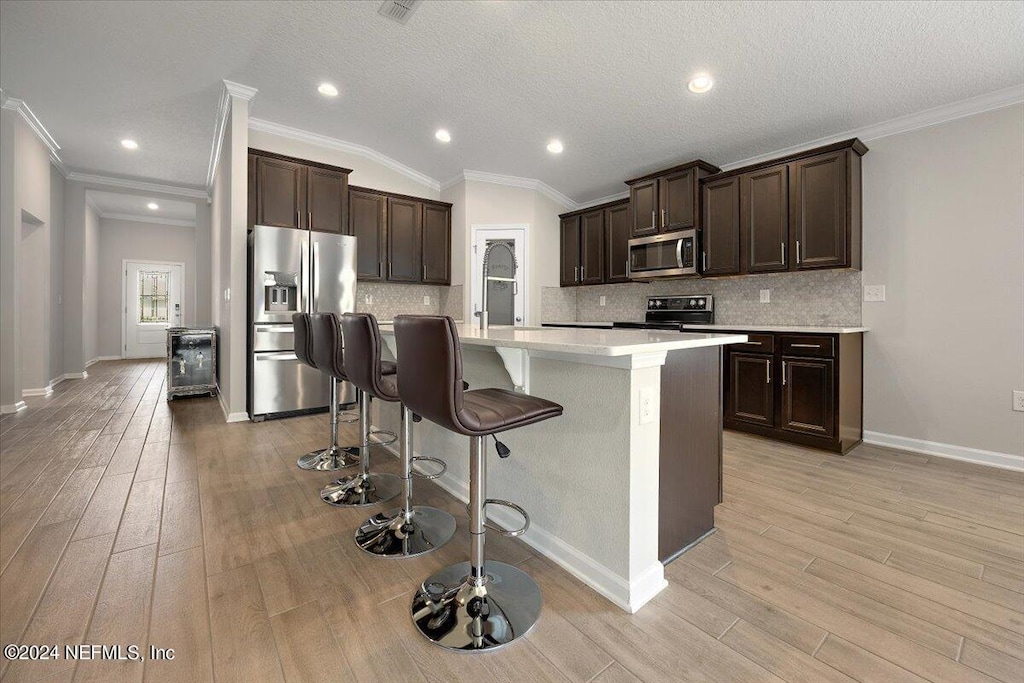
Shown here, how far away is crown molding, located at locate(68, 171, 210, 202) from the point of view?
20.0ft

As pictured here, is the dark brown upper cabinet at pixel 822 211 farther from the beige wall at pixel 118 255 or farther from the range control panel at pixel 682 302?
the beige wall at pixel 118 255

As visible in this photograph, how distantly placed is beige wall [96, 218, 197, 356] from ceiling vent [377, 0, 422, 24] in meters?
8.10

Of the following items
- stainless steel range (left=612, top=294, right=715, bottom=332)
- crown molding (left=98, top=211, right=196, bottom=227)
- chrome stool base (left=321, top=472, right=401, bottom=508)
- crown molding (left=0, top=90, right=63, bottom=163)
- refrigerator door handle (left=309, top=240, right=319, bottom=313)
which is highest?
crown molding (left=98, top=211, right=196, bottom=227)

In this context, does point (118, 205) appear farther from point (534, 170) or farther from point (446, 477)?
point (446, 477)

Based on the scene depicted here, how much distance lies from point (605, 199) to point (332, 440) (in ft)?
14.5

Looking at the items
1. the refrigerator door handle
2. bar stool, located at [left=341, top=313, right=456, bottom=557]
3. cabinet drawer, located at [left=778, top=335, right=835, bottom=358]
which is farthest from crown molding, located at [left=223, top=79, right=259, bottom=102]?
cabinet drawer, located at [left=778, top=335, right=835, bottom=358]

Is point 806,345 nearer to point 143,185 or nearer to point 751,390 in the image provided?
point 751,390

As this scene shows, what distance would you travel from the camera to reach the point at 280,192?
410cm

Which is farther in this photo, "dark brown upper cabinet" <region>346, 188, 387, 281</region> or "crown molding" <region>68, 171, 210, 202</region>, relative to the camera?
"crown molding" <region>68, 171, 210, 202</region>

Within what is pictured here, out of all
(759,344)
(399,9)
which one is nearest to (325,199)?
(399,9)

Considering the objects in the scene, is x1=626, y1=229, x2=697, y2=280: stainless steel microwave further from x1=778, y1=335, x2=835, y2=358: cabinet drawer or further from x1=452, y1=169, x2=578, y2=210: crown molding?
x1=452, y1=169, x2=578, y2=210: crown molding

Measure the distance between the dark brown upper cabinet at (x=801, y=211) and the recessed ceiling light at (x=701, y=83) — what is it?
958mm

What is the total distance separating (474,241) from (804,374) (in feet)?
12.1

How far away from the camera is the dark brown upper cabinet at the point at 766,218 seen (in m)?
3.57
